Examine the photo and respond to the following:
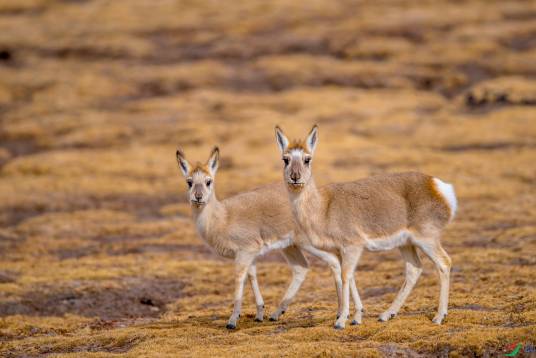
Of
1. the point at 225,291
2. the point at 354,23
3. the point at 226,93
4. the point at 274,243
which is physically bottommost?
the point at 225,291

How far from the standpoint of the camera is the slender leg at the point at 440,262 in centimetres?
1465

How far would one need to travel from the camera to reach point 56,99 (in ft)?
233

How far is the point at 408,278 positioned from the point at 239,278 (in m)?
3.85

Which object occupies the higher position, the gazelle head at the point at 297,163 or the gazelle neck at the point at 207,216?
the gazelle head at the point at 297,163

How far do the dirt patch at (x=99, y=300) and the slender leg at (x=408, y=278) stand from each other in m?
8.51

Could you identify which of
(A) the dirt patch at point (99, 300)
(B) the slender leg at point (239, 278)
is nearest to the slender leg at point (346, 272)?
(B) the slender leg at point (239, 278)

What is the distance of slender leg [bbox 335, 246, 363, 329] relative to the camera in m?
14.4

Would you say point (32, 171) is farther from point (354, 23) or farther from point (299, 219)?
point (354, 23)

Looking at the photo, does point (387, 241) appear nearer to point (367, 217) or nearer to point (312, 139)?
point (367, 217)

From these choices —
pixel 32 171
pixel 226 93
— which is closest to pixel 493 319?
pixel 32 171

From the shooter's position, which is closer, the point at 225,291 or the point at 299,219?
the point at 299,219

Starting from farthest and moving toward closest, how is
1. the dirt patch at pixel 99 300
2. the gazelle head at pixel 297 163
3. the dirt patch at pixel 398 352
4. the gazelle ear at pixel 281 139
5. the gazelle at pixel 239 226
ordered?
the dirt patch at pixel 99 300
the gazelle at pixel 239 226
the gazelle ear at pixel 281 139
the gazelle head at pixel 297 163
the dirt patch at pixel 398 352

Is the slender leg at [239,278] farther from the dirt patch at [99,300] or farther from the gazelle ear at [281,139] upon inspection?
the dirt patch at [99,300]

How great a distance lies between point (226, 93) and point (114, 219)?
35829mm
